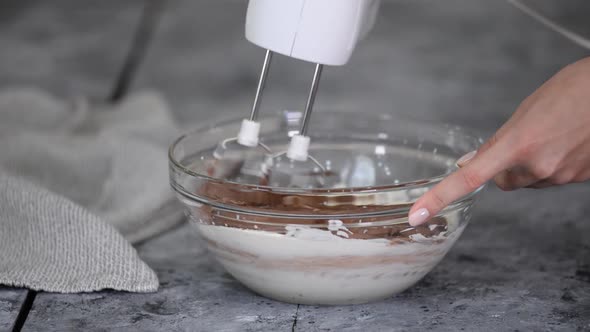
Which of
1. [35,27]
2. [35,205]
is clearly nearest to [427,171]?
[35,205]

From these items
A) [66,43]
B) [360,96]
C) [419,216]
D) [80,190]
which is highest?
[66,43]

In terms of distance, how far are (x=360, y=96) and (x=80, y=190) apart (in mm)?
670

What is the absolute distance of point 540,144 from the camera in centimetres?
68

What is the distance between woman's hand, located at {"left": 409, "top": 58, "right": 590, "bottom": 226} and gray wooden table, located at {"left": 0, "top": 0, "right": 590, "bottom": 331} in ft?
0.47

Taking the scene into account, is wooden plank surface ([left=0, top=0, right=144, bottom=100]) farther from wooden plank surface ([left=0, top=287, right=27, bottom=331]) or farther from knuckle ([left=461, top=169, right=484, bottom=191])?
knuckle ([left=461, top=169, right=484, bottom=191])

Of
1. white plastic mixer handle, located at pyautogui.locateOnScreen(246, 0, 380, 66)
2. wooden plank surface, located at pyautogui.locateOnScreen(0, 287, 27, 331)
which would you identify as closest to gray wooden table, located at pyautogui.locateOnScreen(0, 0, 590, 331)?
wooden plank surface, located at pyautogui.locateOnScreen(0, 287, 27, 331)

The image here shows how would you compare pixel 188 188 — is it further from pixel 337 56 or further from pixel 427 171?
pixel 427 171

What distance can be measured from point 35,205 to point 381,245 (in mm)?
418

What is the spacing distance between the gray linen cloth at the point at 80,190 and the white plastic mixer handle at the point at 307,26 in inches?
11.2

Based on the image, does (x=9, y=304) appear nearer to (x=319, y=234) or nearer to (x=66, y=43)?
(x=319, y=234)

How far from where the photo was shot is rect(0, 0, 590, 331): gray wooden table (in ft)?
2.61

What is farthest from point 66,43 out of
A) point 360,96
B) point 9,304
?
point 9,304

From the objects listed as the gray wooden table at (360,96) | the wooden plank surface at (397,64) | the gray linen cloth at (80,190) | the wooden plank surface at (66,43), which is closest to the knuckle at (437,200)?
the gray wooden table at (360,96)

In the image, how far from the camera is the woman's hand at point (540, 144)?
0.67 metres
